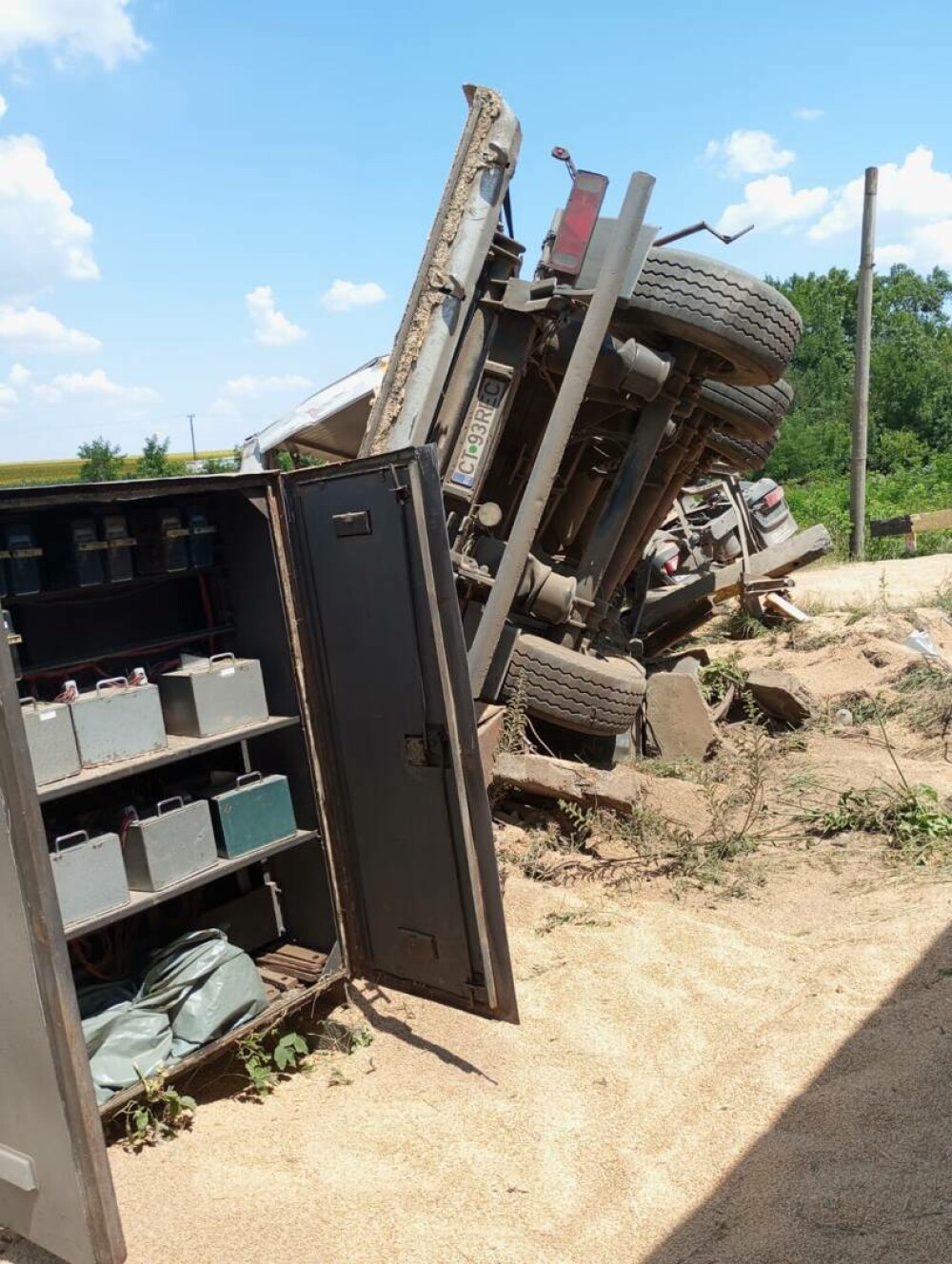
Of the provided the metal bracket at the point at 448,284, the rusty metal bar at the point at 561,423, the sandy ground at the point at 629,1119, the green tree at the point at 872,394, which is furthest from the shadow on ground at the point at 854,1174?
the green tree at the point at 872,394

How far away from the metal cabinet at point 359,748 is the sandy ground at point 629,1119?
1.06ft

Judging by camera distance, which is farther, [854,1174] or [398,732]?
[398,732]

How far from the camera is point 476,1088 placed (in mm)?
3666

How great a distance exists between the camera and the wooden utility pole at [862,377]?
15805 mm

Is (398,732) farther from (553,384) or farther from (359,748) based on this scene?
(553,384)

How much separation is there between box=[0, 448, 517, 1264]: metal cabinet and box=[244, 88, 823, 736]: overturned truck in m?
1.39

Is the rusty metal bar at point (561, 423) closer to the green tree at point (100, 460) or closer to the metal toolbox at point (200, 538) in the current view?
the metal toolbox at point (200, 538)

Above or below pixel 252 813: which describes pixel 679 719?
below

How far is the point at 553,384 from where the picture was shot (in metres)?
5.88

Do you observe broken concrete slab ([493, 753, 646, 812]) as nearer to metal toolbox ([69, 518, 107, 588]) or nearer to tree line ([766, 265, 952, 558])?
metal toolbox ([69, 518, 107, 588])

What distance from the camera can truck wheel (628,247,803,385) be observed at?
5.70 meters

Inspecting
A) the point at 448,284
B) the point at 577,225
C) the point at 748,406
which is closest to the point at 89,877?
the point at 448,284

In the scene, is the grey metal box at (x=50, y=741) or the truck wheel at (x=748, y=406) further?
the truck wheel at (x=748, y=406)

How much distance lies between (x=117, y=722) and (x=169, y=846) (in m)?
0.47
